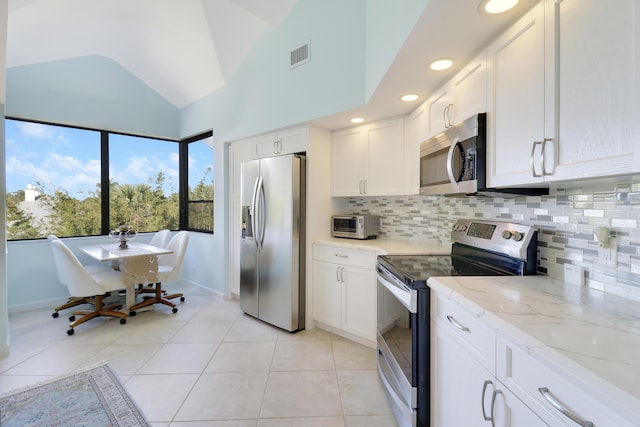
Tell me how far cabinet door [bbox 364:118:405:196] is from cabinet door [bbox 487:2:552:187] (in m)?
1.19

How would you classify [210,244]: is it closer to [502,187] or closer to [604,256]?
[502,187]

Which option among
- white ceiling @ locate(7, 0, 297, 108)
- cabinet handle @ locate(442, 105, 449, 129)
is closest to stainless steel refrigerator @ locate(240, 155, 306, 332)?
cabinet handle @ locate(442, 105, 449, 129)

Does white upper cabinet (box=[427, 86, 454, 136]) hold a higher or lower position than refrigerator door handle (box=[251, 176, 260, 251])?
higher

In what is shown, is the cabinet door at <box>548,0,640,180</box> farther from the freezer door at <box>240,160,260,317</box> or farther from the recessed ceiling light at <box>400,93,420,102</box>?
the freezer door at <box>240,160,260,317</box>

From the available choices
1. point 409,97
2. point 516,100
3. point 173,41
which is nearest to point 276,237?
point 409,97

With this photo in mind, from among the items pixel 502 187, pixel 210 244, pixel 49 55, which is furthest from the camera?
pixel 210 244

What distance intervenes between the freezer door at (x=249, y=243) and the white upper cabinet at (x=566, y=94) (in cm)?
240

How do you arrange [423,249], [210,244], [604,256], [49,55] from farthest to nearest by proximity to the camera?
[210,244] → [49,55] → [423,249] → [604,256]

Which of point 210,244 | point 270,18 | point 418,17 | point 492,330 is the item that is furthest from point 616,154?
point 210,244

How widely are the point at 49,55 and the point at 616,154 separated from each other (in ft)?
17.7

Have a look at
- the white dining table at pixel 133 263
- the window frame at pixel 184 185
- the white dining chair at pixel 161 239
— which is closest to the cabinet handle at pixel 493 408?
the white dining table at pixel 133 263

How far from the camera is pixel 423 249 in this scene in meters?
2.36

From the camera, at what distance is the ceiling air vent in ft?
9.29

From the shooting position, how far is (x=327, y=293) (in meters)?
2.94
